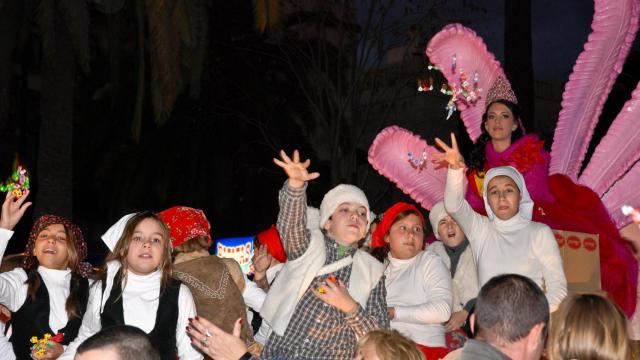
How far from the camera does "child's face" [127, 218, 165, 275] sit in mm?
4848

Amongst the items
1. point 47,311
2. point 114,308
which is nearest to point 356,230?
point 114,308

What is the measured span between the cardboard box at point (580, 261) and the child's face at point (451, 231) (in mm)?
755

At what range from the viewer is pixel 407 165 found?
7.21 m

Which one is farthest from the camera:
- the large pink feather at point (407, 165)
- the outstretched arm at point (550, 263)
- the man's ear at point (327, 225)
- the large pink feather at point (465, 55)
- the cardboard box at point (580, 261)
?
the large pink feather at point (407, 165)

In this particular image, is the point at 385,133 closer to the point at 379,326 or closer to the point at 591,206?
the point at 591,206

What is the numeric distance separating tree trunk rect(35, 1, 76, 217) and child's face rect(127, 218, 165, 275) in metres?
7.73

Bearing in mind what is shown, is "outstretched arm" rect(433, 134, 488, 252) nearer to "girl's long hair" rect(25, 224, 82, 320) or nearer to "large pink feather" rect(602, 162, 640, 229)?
"large pink feather" rect(602, 162, 640, 229)

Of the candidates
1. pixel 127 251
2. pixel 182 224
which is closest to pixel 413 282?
pixel 182 224

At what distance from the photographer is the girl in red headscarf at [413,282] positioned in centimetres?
515

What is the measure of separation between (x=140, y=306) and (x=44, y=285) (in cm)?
111

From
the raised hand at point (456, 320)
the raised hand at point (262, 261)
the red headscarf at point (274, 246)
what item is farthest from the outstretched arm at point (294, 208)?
the raised hand at point (262, 261)

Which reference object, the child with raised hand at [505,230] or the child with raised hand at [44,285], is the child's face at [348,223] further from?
the child with raised hand at [44,285]

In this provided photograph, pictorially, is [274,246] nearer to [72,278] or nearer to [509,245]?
[72,278]

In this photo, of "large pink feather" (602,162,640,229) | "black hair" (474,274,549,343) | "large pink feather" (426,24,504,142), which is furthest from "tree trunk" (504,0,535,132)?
"black hair" (474,274,549,343)
